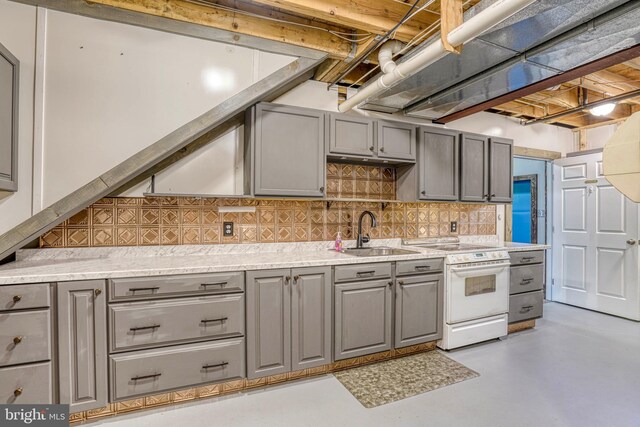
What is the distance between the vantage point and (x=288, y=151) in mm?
2639

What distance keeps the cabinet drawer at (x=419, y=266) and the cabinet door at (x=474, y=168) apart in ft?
3.19

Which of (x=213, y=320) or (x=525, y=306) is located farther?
(x=525, y=306)

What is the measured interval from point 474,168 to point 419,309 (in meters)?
1.77

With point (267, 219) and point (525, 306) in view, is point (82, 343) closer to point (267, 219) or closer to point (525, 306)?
point (267, 219)

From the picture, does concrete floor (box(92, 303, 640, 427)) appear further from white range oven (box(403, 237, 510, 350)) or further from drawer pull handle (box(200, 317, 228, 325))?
drawer pull handle (box(200, 317, 228, 325))

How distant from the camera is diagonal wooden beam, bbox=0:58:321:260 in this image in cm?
192

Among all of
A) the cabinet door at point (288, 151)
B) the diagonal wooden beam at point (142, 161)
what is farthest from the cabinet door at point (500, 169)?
the diagonal wooden beam at point (142, 161)

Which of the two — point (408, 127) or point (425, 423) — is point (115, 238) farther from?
point (408, 127)

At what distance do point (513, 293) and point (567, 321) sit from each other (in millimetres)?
1104

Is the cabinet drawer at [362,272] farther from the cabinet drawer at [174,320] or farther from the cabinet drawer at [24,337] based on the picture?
the cabinet drawer at [24,337]

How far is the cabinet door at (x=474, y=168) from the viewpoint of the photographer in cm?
345

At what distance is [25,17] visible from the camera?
1.95 m

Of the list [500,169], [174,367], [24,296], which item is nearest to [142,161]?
[24,296]

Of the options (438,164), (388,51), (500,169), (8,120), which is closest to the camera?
(8,120)
